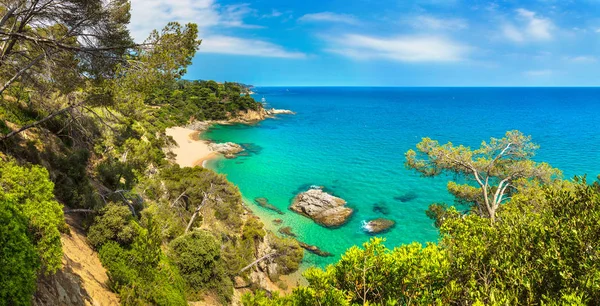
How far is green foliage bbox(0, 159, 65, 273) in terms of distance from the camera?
6.92 meters

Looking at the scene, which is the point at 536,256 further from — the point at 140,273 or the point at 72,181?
the point at 72,181

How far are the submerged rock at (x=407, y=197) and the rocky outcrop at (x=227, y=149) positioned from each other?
29.4 m

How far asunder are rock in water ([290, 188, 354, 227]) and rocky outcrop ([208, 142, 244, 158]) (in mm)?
23255

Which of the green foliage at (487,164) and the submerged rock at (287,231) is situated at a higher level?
the green foliage at (487,164)

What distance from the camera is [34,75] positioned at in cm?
1055

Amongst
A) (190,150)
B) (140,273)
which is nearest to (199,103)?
(190,150)

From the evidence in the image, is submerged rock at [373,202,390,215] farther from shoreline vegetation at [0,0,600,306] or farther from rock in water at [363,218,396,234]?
shoreline vegetation at [0,0,600,306]

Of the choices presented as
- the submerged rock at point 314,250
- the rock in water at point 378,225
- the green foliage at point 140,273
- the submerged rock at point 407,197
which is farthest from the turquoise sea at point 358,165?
the green foliage at point 140,273

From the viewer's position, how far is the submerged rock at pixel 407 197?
121 ft

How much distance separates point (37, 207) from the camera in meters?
7.45

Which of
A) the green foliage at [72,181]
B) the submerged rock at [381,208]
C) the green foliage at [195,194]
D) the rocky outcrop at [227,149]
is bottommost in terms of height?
the submerged rock at [381,208]

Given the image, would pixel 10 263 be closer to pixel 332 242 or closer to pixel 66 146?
pixel 66 146

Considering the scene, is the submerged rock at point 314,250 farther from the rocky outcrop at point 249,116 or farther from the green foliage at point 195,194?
the rocky outcrop at point 249,116

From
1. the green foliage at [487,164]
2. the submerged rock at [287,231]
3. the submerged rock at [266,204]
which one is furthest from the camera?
the submerged rock at [266,204]
